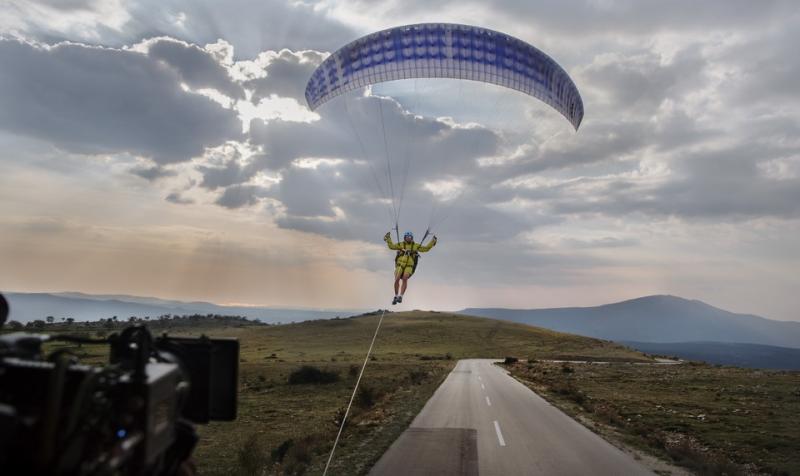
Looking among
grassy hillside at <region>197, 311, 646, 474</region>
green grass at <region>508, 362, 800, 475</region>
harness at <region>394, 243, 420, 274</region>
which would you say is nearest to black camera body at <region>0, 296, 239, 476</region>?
grassy hillside at <region>197, 311, 646, 474</region>

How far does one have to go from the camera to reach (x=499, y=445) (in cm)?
1366

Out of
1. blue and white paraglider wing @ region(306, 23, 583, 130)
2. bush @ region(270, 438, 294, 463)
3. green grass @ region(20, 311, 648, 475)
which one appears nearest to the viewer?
green grass @ region(20, 311, 648, 475)

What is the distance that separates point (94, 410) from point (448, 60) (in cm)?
1601

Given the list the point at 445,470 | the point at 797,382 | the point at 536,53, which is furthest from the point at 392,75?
the point at 797,382

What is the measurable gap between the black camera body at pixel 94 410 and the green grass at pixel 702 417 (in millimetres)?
11704

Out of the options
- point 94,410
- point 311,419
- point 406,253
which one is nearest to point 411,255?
point 406,253

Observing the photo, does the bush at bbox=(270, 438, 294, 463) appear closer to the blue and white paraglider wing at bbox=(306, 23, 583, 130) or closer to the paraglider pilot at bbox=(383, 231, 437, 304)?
the paraglider pilot at bbox=(383, 231, 437, 304)

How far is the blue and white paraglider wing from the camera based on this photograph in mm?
17172

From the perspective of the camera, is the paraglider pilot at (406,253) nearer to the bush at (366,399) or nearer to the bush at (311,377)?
the bush at (366,399)

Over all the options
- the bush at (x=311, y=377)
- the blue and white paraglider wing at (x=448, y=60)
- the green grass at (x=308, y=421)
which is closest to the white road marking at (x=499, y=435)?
the green grass at (x=308, y=421)

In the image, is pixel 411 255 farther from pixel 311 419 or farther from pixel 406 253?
pixel 311 419

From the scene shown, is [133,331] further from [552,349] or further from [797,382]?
[552,349]

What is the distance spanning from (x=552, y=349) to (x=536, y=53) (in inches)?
2839

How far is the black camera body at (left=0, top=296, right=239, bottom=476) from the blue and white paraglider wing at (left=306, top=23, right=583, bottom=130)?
1478 cm
